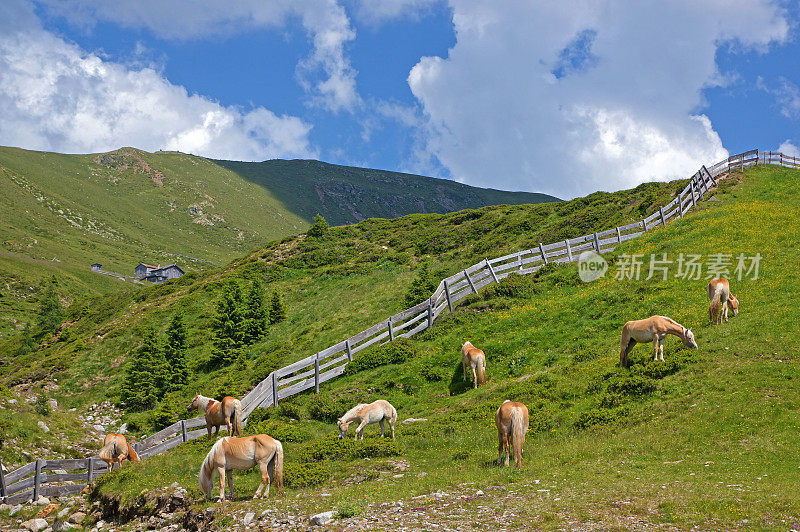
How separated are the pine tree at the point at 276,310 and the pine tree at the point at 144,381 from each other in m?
9.33

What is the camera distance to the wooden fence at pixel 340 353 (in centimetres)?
1919

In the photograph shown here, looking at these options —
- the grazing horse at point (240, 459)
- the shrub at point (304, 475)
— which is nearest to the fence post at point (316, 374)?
the shrub at point (304, 475)

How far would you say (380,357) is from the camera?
83.6ft

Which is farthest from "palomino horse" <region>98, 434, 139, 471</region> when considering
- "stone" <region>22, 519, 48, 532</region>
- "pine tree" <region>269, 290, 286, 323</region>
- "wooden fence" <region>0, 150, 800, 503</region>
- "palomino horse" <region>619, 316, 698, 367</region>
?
"pine tree" <region>269, 290, 286, 323</region>

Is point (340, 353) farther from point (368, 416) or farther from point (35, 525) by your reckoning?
point (35, 525)

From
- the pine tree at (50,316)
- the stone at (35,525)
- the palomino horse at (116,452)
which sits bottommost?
→ the stone at (35,525)

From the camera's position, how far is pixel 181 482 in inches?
597

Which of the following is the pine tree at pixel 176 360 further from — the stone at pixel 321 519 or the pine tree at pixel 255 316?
the stone at pixel 321 519

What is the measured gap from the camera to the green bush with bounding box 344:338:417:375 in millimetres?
25267

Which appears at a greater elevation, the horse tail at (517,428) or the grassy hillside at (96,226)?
the grassy hillside at (96,226)

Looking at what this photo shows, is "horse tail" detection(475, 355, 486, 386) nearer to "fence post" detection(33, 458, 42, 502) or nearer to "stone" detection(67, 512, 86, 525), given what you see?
"stone" detection(67, 512, 86, 525)

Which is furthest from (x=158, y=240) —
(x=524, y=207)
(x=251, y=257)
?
(x=524, y=207)

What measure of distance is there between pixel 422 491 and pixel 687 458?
19.9 feet

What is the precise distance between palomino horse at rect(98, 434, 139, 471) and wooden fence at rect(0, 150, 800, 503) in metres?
1.04
